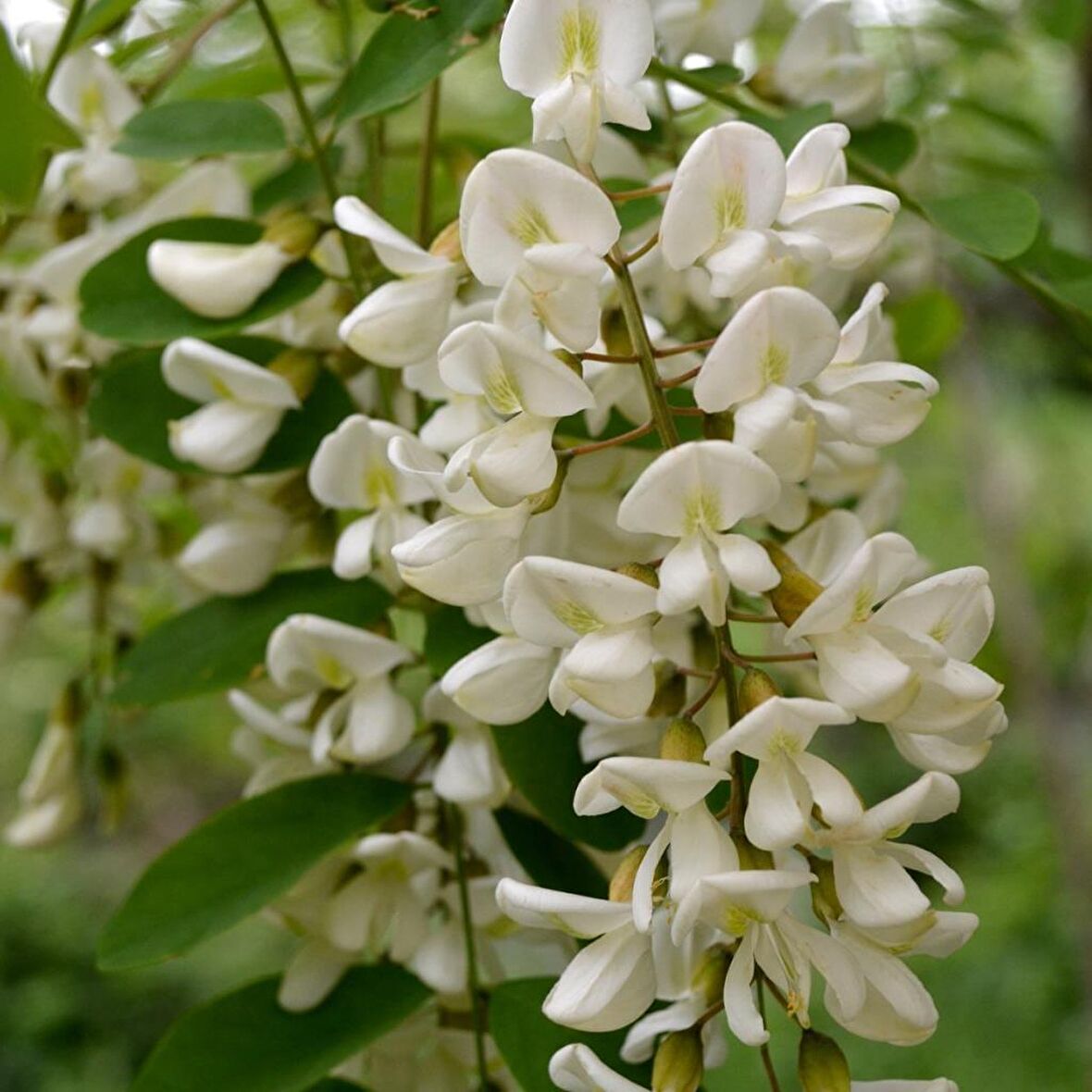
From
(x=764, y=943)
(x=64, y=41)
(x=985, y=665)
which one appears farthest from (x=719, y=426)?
(x=985, y=665)

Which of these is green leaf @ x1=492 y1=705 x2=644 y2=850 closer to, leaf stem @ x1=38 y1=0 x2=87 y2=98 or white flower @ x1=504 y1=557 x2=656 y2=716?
white flower @ x1=504 y1=557 x2=656 y2=716

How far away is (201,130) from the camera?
562 millimetres

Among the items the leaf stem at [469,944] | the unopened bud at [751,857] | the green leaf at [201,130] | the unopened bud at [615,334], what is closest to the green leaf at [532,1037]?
the leaf stem at [469,944]

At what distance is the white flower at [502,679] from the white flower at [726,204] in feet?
0.38

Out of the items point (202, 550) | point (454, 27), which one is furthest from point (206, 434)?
point (454, 27)

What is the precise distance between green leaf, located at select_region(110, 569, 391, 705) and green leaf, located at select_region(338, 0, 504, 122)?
179 millimetres

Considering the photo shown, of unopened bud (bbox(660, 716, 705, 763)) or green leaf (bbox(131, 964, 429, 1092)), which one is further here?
green leaf (bbox(131, 964, 429, 1092))

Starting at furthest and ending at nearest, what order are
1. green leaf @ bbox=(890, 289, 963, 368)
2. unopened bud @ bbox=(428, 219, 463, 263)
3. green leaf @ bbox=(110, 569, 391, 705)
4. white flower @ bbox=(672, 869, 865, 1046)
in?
1. green leaf @ bbox=(890, 289, 963, 368)
2. green leaf @ bbox=(110, 569, 391, 705)
3. unopened bud @ bbox=(428, 219, 463, 263)
4. white flower @ bbox=(672, 869, 865, 1046)

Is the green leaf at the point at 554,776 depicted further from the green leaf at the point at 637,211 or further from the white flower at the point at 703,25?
the white flower at the point at 703,25

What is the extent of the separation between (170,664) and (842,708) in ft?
1.04

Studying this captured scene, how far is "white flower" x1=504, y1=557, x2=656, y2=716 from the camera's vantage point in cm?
35

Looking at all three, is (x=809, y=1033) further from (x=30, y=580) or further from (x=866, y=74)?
(x=30, y=580)

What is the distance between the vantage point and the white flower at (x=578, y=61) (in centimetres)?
40

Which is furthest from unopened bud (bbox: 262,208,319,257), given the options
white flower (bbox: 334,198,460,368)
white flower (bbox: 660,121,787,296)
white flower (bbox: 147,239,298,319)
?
white flower (bbox: 660,121,787,296)
